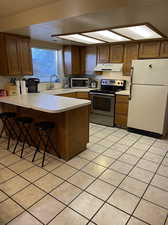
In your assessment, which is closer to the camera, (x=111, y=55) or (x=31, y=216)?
(x=31, y=216)

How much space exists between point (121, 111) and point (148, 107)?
2.46 ft

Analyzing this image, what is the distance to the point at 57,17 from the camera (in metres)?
2.31

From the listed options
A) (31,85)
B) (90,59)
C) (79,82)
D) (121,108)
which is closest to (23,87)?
(31,85)

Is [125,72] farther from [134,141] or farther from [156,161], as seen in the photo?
[156,161]

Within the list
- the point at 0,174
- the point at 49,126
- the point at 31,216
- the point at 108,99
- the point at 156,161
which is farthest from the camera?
the point at 108,99

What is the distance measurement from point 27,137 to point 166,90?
10.1 feet

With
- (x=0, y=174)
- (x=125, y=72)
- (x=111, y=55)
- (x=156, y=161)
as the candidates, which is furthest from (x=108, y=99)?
(x=0, y=174)

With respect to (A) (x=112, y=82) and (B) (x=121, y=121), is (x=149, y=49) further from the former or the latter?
(B) (x=121, y=121)

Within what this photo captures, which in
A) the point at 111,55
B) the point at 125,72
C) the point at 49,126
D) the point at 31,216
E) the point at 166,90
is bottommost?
the point at 31,216

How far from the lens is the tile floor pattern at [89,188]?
5.82ft

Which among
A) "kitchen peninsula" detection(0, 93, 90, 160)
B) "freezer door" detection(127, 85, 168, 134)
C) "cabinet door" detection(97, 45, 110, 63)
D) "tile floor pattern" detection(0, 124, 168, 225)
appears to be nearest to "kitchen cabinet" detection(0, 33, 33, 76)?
"kitchen peninsula" detection(0, 93, 90, 160)

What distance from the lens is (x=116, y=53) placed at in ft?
14.9

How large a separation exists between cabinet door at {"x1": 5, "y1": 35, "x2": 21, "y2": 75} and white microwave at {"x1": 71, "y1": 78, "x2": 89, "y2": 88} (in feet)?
6.29

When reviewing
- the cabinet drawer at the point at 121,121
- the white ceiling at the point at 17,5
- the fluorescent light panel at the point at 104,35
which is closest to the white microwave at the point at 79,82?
the cabinet drawer at the point at 121,121
